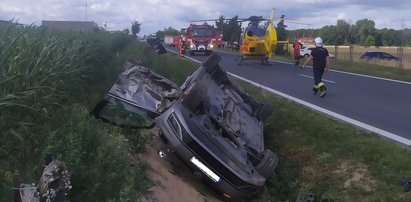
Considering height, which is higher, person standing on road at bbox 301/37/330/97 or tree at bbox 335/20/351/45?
tree at bbox 335/20/351/45

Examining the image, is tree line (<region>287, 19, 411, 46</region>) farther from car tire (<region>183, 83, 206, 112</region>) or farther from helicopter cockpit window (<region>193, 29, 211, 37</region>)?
car tire (<region>183, 83, 206, 112</region>)

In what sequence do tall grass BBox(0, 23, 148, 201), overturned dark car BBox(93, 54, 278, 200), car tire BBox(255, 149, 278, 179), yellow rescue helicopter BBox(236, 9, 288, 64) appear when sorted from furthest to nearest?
1. yellow rescue helicopter BBox(236, 9, 288, 64)
2. car tire BBox(255, 149, 278, 179)
3. overturned dark car BBox(93, 54, 278, 200)
4. tall grass BBox(0, 23, 148, 201)

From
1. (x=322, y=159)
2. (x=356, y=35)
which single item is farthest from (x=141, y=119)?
(x=356, y=35)

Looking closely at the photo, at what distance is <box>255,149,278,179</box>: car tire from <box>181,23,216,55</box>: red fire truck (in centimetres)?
3484

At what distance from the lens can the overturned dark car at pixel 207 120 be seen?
7.73 m

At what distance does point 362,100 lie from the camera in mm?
14531

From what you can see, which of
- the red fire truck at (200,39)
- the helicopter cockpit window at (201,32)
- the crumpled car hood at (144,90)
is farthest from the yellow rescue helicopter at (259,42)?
the crumpled car hood at (144,90)

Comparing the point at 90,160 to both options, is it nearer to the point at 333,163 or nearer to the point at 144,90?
the point at 144,90

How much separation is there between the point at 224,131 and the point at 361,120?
3.90 m

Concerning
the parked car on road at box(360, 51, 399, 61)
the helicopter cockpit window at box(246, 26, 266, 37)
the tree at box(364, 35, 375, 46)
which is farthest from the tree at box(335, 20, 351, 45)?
the helicopter cockpit window at box(246, 26, 266, 37)

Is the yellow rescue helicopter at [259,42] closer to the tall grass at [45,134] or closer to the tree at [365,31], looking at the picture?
the tall grass at [45,134]

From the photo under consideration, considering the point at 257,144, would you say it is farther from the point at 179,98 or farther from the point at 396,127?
the point at 396,127

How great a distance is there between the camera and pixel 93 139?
5.97 metres

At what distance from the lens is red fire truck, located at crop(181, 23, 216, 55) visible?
44.3 meters
